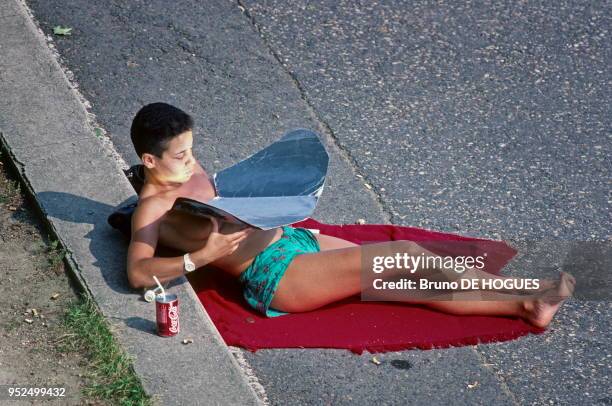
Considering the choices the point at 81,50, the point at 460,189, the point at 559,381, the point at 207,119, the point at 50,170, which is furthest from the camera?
the point at 81,50

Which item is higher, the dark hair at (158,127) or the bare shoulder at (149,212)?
the dark hair at (158,127)

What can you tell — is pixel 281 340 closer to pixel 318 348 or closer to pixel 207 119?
pixel 318 348

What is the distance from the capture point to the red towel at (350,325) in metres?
4.60

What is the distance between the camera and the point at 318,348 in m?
4.58

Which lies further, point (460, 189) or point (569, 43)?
point (569, 43)

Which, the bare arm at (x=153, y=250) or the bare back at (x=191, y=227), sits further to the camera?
the bare back at (x=191, y=227)

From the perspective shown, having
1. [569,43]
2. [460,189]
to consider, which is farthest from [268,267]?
[569,43]

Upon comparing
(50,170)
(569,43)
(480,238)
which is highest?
(569,43)

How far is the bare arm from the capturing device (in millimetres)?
4473

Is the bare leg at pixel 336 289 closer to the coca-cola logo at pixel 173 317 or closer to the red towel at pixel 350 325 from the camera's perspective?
the red towel at pixel 350 325

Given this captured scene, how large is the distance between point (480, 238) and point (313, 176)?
992mm

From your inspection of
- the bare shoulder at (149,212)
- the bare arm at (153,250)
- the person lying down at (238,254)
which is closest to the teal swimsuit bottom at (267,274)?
the person lying down at (238,254)

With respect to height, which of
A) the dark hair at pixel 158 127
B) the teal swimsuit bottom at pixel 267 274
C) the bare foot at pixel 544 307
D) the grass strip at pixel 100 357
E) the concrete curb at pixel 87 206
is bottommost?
the grass strip at pixel 100 357

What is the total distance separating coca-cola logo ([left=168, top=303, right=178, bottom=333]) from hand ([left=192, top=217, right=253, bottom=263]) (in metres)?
0.31
